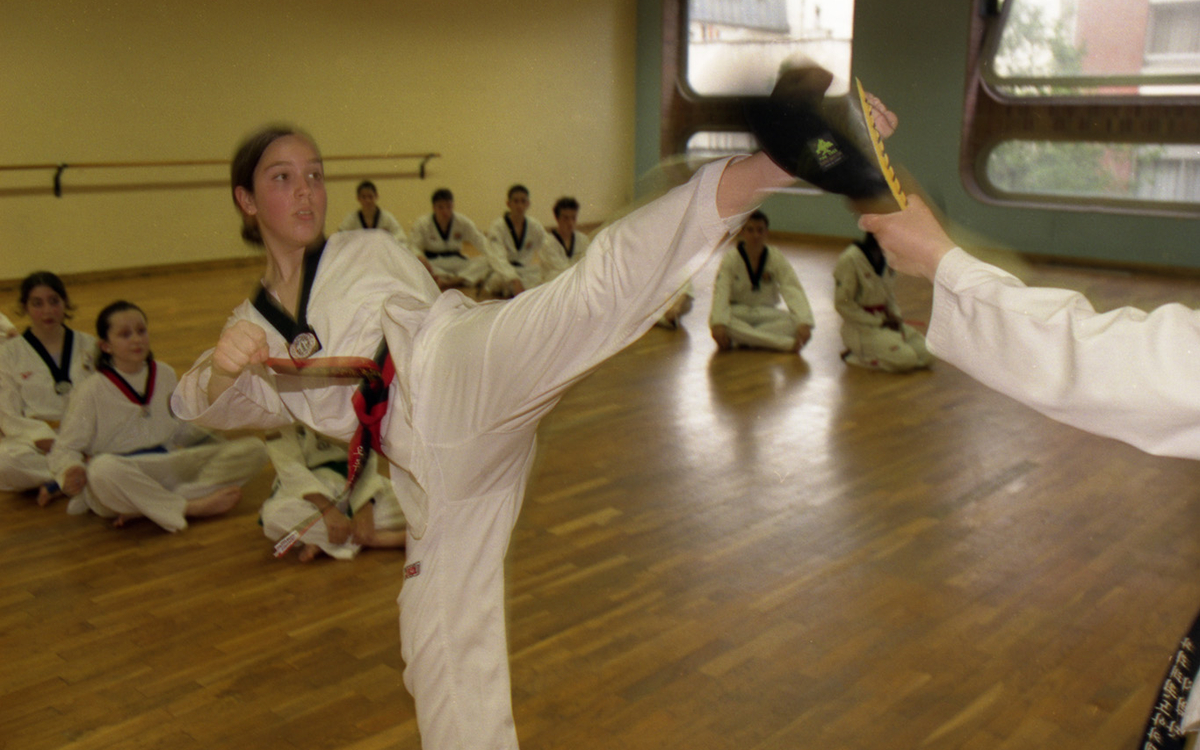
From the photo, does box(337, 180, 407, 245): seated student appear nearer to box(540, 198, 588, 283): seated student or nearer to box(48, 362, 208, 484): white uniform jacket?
box(540, 198, 588, 283): seated student

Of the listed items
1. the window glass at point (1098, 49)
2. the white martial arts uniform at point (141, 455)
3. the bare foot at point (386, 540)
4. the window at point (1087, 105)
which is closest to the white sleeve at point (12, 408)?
the white martial arts uniform at point (141, 455)

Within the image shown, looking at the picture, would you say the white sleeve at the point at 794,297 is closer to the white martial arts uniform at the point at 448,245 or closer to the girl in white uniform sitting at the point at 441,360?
the white martial arts uniform at the point at 448,245

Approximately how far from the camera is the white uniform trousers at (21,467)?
12.2ft

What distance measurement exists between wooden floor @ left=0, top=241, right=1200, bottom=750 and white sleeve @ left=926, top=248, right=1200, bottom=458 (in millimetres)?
1277

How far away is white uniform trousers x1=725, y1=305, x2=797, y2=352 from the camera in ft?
19.2

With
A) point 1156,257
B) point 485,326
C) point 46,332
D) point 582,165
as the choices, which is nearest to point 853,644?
point 485,326

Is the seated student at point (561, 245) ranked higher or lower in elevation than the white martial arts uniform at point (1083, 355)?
lower

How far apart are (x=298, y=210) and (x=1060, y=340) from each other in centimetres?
138

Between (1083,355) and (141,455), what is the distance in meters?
3.29

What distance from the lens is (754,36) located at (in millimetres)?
11562

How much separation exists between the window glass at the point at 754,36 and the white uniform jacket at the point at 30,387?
7663 mm

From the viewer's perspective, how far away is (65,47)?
7.81 meters

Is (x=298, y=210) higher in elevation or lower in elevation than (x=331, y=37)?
Result: lower

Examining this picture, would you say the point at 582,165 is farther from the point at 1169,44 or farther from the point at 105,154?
the point at 1169,44
